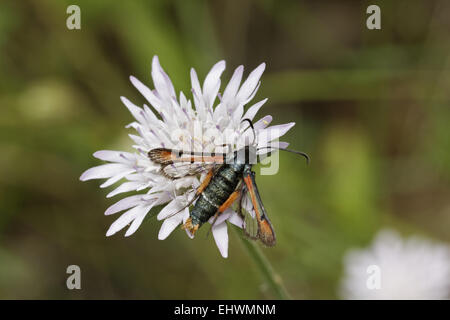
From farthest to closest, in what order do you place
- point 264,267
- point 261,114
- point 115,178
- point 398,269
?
point 261,114, point 398,269, point 264,267, point 115,178

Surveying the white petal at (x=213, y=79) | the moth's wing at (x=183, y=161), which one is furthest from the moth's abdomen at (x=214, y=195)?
the white petal at (x=213, y=79)

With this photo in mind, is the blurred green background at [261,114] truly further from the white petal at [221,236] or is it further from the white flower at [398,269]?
the white petal at [221,236]

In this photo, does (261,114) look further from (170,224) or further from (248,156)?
(170,224)

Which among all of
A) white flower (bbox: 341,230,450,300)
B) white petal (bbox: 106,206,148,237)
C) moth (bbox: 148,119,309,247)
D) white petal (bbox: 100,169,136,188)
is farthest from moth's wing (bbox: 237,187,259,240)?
white flower (bbox: 341,230,450,300)

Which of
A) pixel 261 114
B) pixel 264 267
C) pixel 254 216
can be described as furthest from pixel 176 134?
pixel 261 114

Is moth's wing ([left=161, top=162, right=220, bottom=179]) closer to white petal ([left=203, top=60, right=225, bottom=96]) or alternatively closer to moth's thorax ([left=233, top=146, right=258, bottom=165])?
moth's thorax ([left=233, top=146, right=258, bottom=165])

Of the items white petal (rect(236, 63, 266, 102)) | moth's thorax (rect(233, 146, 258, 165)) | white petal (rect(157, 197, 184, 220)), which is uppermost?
white petal (rect(236, 63, 266, 102))

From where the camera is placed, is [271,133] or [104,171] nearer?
[271,133]

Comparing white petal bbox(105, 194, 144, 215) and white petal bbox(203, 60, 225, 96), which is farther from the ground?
white petal bbox(203, 60, 225, 96)
